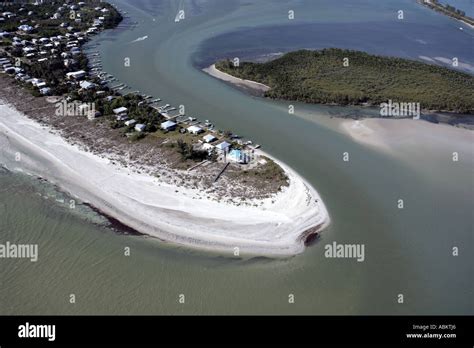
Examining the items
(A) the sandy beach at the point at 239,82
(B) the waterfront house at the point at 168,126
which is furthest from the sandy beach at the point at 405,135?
(B) the waterfront house at the point at 168,126

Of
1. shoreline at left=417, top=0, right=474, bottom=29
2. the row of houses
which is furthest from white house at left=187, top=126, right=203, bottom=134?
shoreline at left=417, top=0, right=474, bottom=29

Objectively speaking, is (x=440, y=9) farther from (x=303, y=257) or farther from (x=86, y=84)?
(x=303, y=257)

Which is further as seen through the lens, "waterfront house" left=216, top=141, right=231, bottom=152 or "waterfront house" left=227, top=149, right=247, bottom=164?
"waterfront house" left=216, top=141, right=231, bottom=152

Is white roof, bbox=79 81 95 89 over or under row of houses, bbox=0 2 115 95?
under

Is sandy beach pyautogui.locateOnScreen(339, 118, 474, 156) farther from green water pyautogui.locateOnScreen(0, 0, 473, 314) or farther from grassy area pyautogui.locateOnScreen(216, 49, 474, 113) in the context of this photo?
grassy area pyautogui.locateOnScreen(216, 49, 474, 113)

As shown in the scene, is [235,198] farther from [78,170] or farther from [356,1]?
[356,1]

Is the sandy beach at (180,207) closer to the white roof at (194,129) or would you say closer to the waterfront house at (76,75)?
the white roof at (194,129)

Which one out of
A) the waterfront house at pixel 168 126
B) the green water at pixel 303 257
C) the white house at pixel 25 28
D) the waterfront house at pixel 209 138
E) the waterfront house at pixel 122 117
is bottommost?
the green water at pixel 303 257
